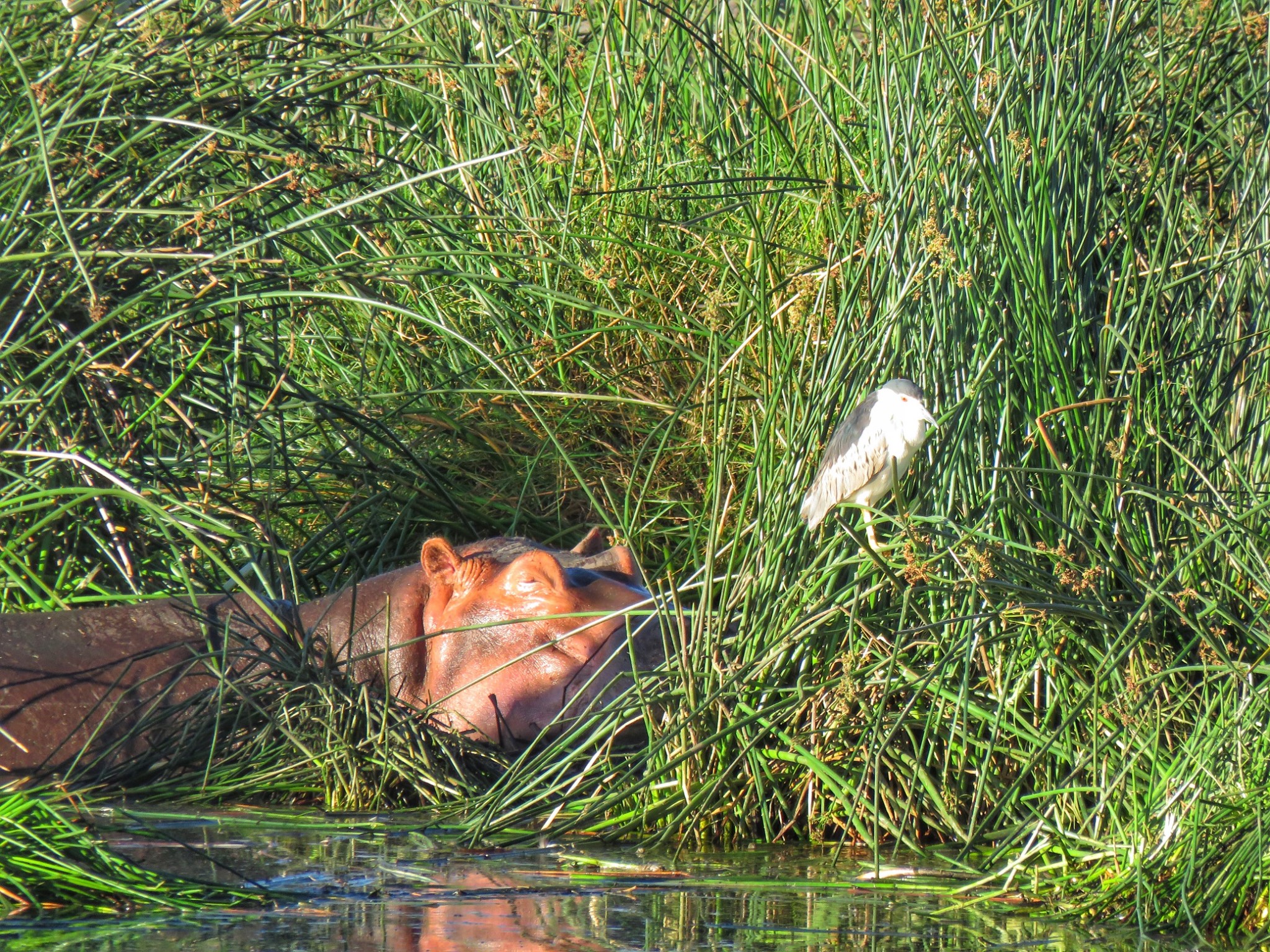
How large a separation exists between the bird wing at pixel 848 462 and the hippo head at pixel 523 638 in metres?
0.60

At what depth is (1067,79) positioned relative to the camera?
3.62 metres

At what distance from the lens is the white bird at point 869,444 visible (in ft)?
10.3

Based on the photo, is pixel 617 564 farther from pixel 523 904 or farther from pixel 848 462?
pixel 523 904

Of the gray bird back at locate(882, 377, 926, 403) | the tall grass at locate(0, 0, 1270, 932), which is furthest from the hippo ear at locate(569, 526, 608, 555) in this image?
the gray bird back at locate(882, 377, 926, 403)

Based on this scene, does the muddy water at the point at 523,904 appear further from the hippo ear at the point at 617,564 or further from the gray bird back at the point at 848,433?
the hippo ear at the point at 617,564

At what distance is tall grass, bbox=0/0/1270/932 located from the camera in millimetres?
3010

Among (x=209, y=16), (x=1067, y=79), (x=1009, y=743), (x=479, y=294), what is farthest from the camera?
(x=479, y=294)

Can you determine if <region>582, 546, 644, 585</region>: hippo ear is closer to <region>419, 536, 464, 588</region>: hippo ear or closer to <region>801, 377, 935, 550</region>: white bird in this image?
<region>419, 536, 464, 588</region>: hippo ear

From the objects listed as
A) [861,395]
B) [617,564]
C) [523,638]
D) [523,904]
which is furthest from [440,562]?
[523,904]

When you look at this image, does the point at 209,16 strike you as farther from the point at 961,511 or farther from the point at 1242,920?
the point at 1242,920

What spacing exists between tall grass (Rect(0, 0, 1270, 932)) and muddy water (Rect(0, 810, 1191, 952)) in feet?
0.38

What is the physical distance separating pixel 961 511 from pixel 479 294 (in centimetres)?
219

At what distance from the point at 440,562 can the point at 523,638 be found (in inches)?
13.4

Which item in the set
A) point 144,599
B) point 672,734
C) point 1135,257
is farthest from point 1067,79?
point 144,599
